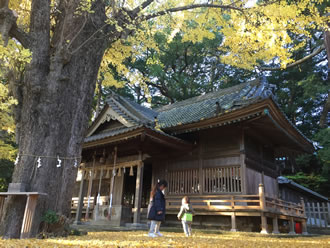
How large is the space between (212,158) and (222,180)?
99 centimetres

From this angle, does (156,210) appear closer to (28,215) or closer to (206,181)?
(28,215)

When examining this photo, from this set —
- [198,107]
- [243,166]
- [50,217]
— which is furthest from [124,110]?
[50,217]

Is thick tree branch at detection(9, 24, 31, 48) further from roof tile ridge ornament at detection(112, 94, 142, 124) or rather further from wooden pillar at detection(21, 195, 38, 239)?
roof tile ridge ornament at detection(112, 94, 142, 124)

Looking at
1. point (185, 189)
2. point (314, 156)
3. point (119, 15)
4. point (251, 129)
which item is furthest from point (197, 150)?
point (314, 156)

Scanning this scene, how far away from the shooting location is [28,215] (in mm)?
4992

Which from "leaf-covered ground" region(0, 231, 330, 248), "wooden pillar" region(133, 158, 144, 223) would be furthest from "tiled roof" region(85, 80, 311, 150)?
"leaf-covered ground" region(0, 231, 330, 248)

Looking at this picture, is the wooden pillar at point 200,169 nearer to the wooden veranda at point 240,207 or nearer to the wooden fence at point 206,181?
the wooden fence at point 206,181

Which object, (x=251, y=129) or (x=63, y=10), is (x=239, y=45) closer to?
(x=251, y=129)

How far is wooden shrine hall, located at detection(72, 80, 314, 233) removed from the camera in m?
9.51

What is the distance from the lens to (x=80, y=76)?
6418mm

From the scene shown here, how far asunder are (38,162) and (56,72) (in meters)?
2.11

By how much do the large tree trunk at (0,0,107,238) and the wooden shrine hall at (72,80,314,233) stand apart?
3655mm

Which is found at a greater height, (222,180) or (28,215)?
(222,180)

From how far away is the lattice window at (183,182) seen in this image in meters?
11.0
